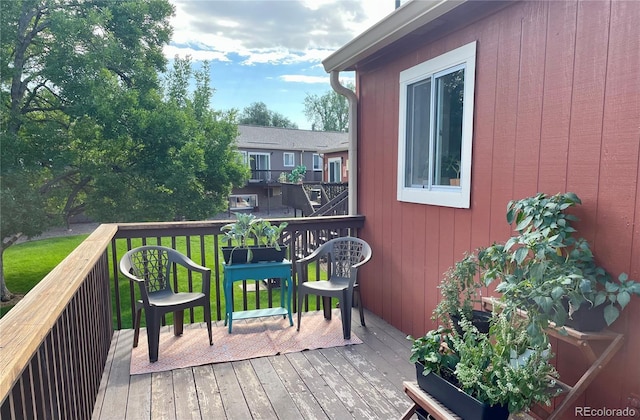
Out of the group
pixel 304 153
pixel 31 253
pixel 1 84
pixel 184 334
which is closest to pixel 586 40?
pixel 184 334

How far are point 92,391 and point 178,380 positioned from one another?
515mm

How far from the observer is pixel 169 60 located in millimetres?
9359

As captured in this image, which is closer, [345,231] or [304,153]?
[345,231]

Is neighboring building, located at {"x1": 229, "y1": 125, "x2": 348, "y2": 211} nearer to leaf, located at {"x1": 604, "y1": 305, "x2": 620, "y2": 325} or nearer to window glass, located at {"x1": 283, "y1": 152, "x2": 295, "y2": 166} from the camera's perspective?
window glass, located at {"x1": 283, "y1": 152, "x2": 295, "y2": 166}

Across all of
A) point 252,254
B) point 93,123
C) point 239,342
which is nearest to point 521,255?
point 252,254

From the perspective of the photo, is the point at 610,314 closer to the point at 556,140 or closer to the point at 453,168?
the point at 556,140

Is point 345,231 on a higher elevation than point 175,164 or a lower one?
lower

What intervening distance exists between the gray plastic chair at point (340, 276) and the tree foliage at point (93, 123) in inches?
199

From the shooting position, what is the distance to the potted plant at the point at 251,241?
129 inches

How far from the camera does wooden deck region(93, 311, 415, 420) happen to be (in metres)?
2.22

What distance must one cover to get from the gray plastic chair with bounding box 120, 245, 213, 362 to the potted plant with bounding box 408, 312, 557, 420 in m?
1.77

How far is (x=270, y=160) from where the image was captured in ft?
71.6

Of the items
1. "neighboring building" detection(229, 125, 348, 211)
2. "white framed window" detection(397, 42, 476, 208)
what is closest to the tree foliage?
"white framed window" detection(397, 42, 476, 208)

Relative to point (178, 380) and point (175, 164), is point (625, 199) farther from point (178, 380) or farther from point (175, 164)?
point (175, 164)
